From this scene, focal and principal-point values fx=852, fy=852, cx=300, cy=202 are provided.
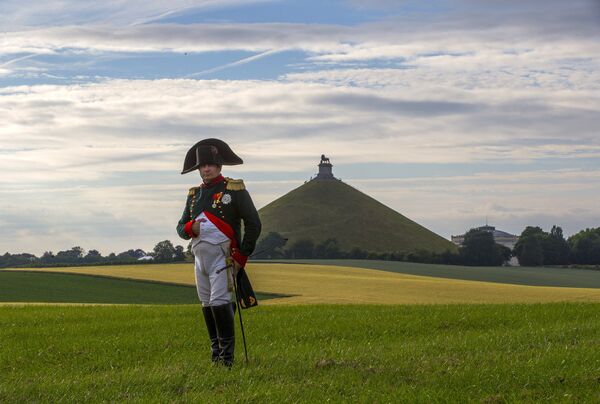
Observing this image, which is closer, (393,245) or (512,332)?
(512,332)

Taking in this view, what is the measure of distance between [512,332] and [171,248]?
77.2 metres

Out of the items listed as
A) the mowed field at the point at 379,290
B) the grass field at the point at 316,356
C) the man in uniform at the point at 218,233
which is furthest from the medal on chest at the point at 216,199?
the mowed field at the point at 379,290

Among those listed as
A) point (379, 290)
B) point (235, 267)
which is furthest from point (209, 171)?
point (379, 290)

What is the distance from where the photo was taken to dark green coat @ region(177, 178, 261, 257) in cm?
1059

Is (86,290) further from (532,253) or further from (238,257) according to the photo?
(532,253)

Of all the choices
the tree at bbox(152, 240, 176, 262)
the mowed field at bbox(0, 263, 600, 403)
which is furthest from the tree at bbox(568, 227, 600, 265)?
the mowed field at bbox(0, 263, 600, 403)

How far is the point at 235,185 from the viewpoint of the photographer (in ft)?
35.1

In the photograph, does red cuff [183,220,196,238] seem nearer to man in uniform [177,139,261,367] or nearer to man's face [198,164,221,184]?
man in uniform [177,139,261,367]

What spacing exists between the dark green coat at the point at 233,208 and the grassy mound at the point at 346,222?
147455 mm

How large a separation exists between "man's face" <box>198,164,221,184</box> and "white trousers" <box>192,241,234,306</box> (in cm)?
86

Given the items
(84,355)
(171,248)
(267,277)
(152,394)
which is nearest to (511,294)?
(267,277)

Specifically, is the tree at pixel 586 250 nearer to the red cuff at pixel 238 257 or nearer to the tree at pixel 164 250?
the tree at pixel 164 250

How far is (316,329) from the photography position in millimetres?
15211

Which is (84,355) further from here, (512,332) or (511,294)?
(511,294)
